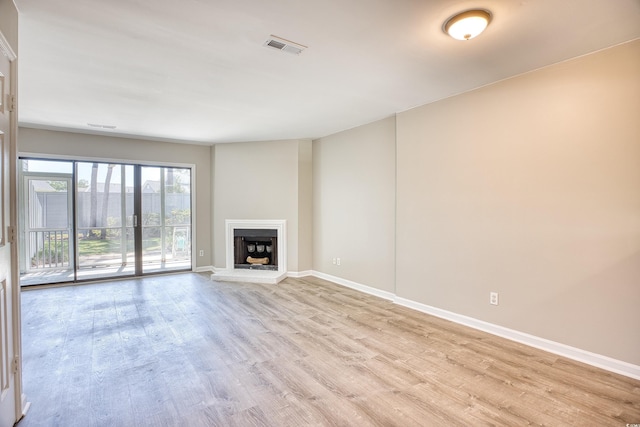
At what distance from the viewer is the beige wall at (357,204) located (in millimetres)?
4414

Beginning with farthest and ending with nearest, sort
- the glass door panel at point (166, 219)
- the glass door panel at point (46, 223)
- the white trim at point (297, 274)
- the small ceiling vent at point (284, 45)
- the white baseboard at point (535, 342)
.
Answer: the glass door panel at point (166, 219), the white trim at point (297, 274), the glass door panel at point (46, 223), the white baseboard at point (535, 342), the small ceiling vent at point (284, 45)

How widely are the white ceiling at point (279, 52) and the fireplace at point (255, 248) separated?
2.52m

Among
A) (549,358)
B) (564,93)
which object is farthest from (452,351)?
(564,93)

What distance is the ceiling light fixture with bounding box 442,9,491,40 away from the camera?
76.9 inches

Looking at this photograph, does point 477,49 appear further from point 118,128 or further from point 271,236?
point 118,128

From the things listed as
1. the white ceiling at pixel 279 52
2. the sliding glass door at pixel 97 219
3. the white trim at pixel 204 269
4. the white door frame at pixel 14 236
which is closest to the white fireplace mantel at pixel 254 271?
the white trim at pixel 204 269

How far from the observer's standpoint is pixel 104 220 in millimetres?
5500

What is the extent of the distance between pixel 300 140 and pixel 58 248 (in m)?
4.69

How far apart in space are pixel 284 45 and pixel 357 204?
293 centimetres

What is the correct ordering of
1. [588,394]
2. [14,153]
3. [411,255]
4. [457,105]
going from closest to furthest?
[14,153], [588,394], [457,105], [411,255]

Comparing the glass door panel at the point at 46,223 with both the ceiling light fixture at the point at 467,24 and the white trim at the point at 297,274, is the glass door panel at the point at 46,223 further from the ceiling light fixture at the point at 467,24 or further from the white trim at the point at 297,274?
the ceiling light fixture at the point at 467,24

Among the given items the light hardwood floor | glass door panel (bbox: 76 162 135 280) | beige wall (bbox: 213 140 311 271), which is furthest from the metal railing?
beige wall (bbox: 213 140 311 271)

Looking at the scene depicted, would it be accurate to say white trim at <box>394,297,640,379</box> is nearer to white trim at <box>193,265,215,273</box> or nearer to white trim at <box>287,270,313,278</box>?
white trim at <box>287,270,313,278</box>

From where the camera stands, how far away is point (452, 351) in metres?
2.77
